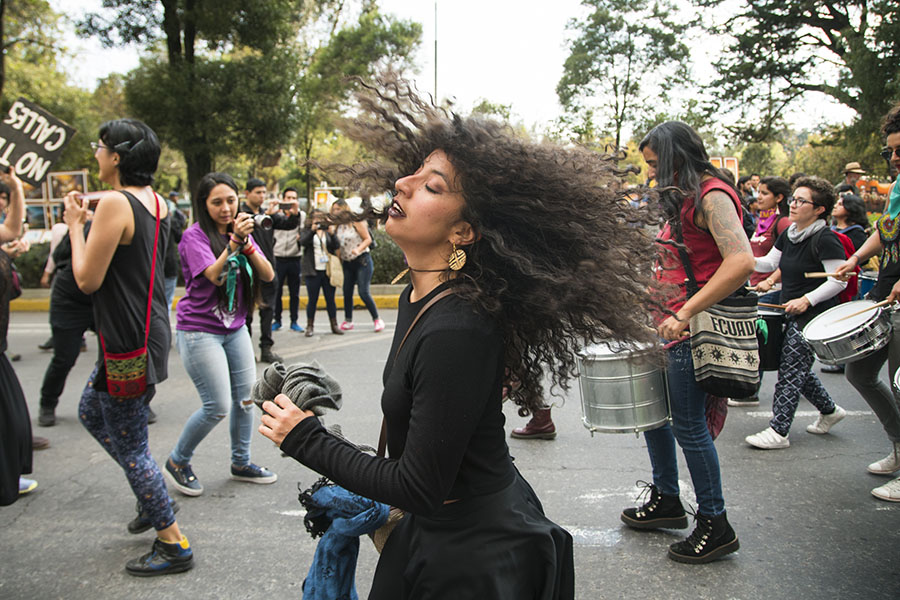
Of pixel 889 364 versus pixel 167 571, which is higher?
pixel 889 364

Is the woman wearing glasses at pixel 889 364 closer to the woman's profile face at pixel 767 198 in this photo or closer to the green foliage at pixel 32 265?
the woman's profile face at pixel 767 198

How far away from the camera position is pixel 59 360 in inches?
204

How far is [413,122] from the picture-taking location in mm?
1885

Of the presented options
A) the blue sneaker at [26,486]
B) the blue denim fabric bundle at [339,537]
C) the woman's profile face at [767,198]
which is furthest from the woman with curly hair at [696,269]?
the woman's profile face at [767,198]

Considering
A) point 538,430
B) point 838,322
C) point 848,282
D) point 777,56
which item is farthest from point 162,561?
point 777,56

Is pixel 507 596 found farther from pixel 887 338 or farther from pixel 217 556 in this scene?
pixel 887 338

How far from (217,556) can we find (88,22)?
12.8 metres

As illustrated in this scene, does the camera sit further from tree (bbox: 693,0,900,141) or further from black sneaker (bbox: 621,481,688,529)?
tree (bbox: 693,0,900,141)

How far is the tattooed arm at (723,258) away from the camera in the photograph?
2.74m

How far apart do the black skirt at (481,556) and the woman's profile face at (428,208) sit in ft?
2.12

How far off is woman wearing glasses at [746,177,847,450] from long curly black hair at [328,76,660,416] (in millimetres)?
3119

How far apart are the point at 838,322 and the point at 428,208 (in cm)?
316

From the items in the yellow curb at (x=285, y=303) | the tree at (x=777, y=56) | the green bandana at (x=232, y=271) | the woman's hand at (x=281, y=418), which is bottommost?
the yellow curb at (x=285, y=303)

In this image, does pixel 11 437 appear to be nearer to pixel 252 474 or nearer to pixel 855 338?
pixel 252 474
